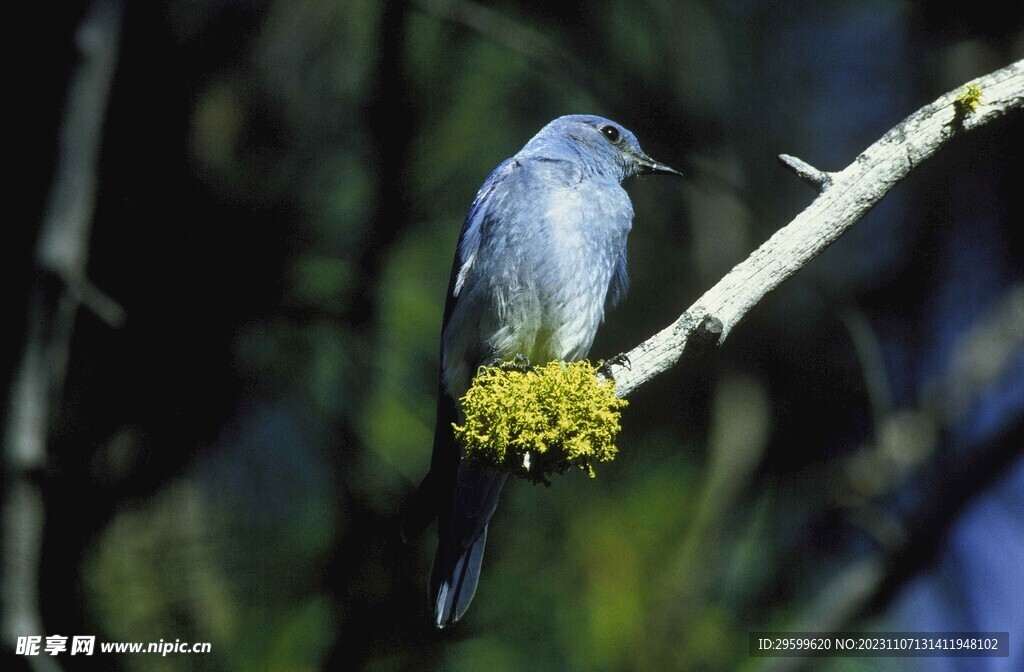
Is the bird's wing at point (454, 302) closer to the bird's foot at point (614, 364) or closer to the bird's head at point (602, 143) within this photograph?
the bird's head at point (602, 143)

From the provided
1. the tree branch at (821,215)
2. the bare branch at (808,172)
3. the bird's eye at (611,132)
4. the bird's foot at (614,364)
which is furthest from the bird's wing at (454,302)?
the bare branch at (808,172)

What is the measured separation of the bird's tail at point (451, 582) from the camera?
271 cm

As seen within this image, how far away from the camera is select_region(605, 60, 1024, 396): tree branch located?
2.12 m

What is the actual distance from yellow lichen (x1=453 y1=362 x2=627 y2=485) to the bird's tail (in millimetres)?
766

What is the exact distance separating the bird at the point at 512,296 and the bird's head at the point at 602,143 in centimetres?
18

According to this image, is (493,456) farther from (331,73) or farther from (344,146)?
(331,73)

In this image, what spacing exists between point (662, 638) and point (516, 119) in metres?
2.32

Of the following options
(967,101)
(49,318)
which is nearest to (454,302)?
(49,318)

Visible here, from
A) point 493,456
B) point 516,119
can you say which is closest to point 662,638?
→ point 493,456

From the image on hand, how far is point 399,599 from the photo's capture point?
10.2ft

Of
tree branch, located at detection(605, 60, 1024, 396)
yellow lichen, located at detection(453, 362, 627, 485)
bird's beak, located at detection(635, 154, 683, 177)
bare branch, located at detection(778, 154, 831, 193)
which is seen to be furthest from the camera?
bird's beak, located at detection(635, 154, 683, 177)

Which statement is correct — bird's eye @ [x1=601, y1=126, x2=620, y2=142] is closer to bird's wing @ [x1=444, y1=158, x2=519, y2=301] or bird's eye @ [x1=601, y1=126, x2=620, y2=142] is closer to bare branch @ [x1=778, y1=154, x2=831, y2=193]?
bird's wing @ [x1=444, y1=158, x2=519, y2=301]

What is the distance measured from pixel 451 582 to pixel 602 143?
1.53 m

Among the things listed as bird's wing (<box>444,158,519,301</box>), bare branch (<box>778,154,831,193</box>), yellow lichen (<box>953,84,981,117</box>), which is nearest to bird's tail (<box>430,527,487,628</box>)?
bird's wing (<box>444,158,519,301</box>)
